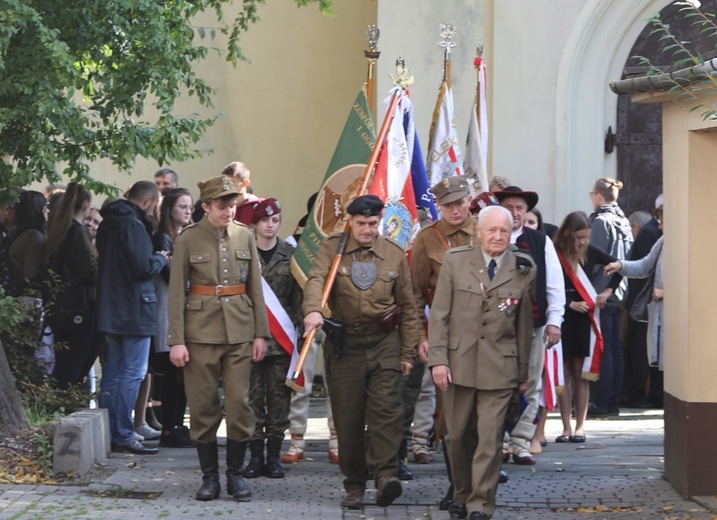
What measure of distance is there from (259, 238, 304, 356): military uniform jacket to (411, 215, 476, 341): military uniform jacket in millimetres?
1016

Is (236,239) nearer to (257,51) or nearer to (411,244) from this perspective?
(411,244)

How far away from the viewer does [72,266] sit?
435 inches

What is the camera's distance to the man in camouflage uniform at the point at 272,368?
9758 millimetres

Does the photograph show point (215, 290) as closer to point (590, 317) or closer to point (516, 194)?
point (516, 194)

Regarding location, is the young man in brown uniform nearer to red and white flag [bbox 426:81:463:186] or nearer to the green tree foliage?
red and white flag [bbox 426:81:463:186]

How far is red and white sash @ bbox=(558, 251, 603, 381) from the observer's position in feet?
36.8

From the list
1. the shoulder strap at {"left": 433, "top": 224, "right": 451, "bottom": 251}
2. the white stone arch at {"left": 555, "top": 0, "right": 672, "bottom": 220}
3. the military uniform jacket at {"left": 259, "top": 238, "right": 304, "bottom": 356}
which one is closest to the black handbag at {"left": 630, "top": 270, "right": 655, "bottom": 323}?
the white stone arch at {"left": 555, "top": 0, "right": 672, "bottom": 220}

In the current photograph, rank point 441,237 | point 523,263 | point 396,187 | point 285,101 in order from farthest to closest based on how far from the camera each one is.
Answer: point 285,101 → point 396,187 → point 441,237 → point 523,263

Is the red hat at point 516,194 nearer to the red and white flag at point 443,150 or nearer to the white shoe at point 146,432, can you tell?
the red and white flag at point 443,150

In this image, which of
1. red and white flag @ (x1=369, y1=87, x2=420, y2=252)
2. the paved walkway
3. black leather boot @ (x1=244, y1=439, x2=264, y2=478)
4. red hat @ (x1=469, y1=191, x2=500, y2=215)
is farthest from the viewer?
red and white flag @ (x1=369, y1=87, x2=420, y2=252)

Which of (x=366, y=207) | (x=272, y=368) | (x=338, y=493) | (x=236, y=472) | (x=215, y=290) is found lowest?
(x=338, y=493)

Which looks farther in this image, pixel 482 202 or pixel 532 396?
pixel 532 396

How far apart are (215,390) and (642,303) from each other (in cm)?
530

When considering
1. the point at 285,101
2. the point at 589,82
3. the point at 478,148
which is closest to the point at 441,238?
the point at 478,148
